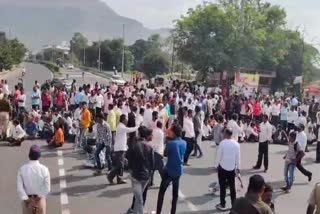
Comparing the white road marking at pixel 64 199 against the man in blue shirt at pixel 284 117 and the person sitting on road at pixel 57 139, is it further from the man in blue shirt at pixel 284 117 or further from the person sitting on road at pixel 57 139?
the man in blue shirt at pixel 284 117

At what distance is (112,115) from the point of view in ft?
56.6

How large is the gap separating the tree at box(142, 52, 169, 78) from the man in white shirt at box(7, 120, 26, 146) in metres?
69.0

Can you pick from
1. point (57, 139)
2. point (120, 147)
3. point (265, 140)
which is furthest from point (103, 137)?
point (265, 140)

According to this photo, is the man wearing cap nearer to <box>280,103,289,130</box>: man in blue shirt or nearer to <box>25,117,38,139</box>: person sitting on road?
<box>25,117,38,139</box>: person sitting on road

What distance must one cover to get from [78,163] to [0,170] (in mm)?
2309

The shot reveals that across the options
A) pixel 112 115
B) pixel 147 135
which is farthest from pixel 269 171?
pixel 147 135

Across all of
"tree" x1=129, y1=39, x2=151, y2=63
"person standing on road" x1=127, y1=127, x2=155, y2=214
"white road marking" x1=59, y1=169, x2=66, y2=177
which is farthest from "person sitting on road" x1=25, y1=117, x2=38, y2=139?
"tree" x1=129, y1=39, x2=151, y2=63

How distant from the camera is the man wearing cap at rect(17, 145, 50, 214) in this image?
27.3 ft

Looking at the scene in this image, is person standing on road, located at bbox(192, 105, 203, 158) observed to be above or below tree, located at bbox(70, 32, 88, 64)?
below

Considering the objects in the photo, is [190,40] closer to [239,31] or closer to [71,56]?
[239,31]

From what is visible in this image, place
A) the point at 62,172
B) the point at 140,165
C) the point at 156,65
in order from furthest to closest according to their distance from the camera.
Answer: the point at 156,65
the point at 62,172
the point at 140,165

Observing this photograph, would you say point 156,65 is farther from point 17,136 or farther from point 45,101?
point 17,136

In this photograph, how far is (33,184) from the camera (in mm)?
8336

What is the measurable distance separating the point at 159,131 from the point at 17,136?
729 centimetres
